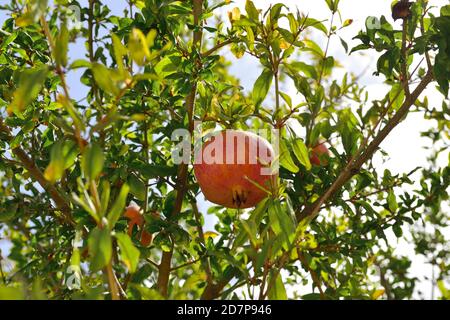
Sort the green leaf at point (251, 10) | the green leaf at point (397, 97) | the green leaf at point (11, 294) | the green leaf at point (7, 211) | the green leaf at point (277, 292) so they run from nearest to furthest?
the green leaf at point (11, 294), the green leaf at point (277, 292), the green leaf at point (251, 10), the green leaf at point (397, 97), the green leaf at point (7, 211)

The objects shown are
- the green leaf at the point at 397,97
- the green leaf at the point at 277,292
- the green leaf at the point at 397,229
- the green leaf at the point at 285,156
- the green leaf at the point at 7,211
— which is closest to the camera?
the green leaf at the point at 277,292

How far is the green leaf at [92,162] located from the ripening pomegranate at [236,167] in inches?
28.8

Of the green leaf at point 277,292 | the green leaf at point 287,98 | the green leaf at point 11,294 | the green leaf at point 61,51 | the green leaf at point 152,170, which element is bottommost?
the green leaf at point 11,294

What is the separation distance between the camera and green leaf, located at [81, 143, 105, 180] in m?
0.78

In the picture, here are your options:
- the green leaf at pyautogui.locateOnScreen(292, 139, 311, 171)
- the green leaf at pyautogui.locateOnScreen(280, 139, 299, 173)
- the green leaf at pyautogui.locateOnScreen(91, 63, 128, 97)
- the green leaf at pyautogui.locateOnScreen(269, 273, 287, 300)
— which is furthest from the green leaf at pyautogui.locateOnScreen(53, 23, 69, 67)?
the green leaf at pyautogui.locateOnScreen(292, 139, 311, 171)

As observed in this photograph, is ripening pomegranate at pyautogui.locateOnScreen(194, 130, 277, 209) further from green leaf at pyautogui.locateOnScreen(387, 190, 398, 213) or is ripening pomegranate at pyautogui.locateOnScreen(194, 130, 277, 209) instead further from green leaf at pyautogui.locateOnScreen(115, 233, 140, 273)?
green leaf at pyautogui.locateOnScreen(115, 233, 140, 273)

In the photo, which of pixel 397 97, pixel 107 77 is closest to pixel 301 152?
pixel 397 97

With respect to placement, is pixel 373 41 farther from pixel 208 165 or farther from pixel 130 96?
pixel 130 96

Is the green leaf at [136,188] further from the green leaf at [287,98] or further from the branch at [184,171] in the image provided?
the green leaf at [287,98]

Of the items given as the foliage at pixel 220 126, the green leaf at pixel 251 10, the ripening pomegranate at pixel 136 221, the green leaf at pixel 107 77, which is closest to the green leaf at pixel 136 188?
the foliage at pixel 220 126

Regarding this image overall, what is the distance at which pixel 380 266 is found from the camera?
2.94m

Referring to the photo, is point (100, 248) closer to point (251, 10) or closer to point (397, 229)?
point (251, 10)

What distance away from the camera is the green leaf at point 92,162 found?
2.56ft

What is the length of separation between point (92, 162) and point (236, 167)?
0.76 meters
